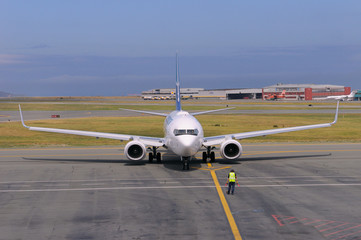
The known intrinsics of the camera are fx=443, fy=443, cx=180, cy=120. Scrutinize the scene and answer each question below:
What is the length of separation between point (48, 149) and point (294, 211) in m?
37.2

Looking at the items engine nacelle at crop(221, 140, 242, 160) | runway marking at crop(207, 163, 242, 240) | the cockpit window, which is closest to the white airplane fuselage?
the cockpit window

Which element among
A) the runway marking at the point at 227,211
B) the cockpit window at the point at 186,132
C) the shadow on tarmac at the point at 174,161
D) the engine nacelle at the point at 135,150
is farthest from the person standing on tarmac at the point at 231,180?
the engine nacelle at the point at 135,150

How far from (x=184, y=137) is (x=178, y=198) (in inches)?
351

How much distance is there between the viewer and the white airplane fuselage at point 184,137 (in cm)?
3459

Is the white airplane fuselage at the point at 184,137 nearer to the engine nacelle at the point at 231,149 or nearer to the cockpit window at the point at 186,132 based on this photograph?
the cockpit window at the point at 186,132

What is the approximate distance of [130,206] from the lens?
24.9m

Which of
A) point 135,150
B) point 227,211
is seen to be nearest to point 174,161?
point 135,150

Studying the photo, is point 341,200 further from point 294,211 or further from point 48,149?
point 48,149

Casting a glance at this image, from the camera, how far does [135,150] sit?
39.4 m

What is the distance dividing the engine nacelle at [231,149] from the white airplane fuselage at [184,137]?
154 inches

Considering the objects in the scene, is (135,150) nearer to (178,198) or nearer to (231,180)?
(178,198)

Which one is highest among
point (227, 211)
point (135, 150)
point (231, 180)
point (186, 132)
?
point (186, 132)

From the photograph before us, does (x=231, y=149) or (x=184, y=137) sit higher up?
(x=184, y=137)

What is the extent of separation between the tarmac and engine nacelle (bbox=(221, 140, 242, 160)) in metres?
1.03
